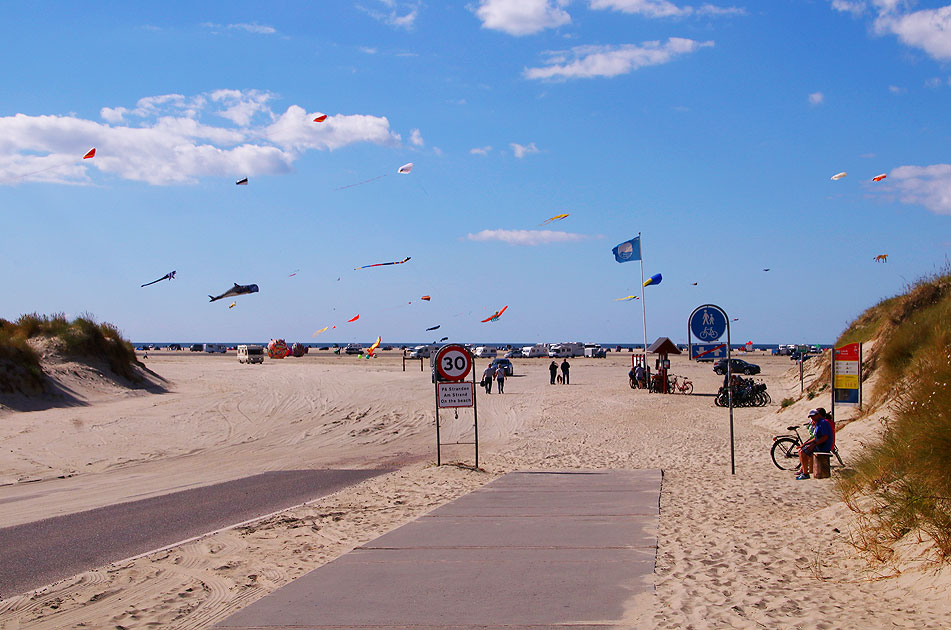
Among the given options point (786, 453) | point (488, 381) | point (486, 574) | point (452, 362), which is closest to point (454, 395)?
point (452, 362)

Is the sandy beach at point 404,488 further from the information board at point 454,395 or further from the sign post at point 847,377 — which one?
the sign post at point 847,377

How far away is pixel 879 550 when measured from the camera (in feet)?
23.2

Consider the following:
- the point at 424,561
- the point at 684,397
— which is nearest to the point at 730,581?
the point at 424,561

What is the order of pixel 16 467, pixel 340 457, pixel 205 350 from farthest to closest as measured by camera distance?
1. pixel 205 350
2. pixel 340 457
3. pixel 16 467

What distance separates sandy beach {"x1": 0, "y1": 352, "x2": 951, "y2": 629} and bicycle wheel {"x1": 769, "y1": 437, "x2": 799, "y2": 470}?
0.40m

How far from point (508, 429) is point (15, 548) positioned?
1720cm

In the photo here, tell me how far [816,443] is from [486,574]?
26.0 feet

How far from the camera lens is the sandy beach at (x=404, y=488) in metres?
6.25

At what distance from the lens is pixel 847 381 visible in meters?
14.5

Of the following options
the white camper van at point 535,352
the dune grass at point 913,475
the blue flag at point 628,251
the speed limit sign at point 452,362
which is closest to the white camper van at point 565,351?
the white camper van at point 535,352

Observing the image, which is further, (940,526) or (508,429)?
(508,429)

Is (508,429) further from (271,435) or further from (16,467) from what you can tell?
(16,467)

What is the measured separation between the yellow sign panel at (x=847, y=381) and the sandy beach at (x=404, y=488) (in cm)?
197

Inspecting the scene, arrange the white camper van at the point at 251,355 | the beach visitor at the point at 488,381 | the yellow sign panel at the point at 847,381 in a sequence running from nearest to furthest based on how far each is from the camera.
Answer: the yellow sign panel at the point at 847,381
the beach visitor at the point at 488,381
the white camper van at the point at 251,355
